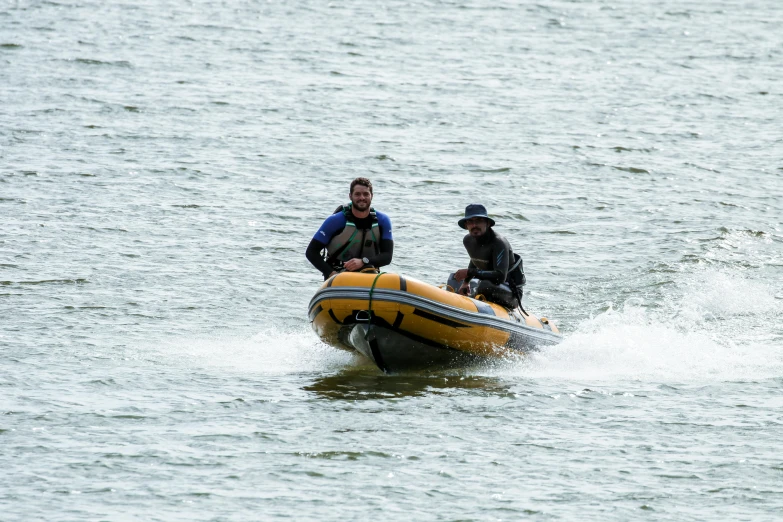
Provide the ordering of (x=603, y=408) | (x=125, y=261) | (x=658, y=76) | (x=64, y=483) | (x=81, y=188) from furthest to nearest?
(x=658, y=76)
(x=81, y=188)
(x=125, y=261)
(x=603, y=408)
(x=64, y=483)

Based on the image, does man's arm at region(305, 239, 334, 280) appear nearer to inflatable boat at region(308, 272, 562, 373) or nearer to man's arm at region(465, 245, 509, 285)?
inflatable boat at region(308, 272, 562, 373)

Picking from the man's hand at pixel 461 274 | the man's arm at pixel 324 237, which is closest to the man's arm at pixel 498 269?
the man's hand at pixel 461 274

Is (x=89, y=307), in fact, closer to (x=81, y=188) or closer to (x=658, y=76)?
(x=81, y=188)

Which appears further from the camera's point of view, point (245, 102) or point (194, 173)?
point (245, 102)

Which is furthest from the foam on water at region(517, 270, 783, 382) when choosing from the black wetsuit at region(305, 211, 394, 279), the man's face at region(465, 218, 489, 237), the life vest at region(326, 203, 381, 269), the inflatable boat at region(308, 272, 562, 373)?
the life vest at region(326, 203, 381, 269)

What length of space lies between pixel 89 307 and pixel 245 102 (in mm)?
12824

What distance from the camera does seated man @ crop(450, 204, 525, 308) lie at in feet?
34.0

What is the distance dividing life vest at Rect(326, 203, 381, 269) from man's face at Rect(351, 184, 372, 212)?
14cm

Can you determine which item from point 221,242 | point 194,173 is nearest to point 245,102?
point 194,173

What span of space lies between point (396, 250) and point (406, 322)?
237 inches

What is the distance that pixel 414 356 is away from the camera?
10.2 meters

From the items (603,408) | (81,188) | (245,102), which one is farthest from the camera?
(245,102)

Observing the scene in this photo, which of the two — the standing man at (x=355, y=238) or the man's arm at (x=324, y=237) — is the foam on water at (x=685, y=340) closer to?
the standing man at (x=355, y=238)

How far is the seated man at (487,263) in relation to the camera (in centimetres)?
1035
